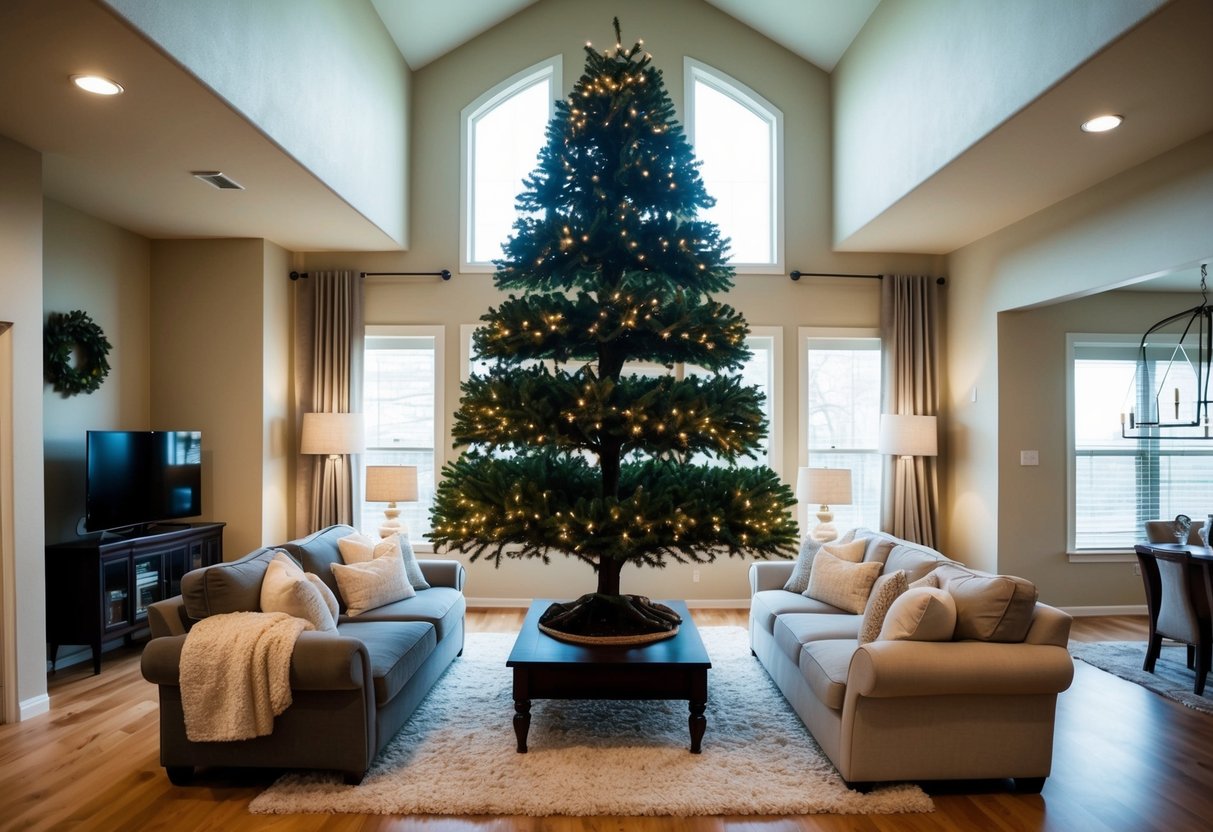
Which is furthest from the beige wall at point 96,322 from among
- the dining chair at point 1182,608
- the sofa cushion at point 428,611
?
the dining chair at point 1182,608

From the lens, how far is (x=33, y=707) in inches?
143

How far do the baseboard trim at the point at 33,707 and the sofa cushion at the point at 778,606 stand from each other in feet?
11.7

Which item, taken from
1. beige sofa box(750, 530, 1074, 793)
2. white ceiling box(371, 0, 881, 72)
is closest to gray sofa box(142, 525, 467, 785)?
beige sofa box(750, 530, 1074, 793)

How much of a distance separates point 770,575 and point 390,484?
249 cm

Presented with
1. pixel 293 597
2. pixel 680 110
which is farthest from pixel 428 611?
pixel 680 110

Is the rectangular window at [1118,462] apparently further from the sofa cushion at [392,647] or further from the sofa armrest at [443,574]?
the sofa cushion at [392,647]

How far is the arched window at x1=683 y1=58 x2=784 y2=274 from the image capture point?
6184 millimetres

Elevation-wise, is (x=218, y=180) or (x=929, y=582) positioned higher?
(x=218, y=180)

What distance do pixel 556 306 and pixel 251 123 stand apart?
1603 millimetres

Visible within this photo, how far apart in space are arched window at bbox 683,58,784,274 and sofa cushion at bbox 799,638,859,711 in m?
3.58

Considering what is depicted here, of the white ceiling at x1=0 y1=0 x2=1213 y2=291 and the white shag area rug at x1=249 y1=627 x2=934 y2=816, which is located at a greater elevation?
the white ceiling at x1=0 y1=0 x2=1213 y2=291

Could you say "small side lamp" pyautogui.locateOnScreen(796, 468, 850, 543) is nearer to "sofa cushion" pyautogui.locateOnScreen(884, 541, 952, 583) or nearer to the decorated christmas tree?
"sofa cushion" pyautogui.locateOnScreen(884, 541, 952, 583)

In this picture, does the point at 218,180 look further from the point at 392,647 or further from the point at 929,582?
the point at 929,582

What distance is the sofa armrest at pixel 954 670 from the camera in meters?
2.79
